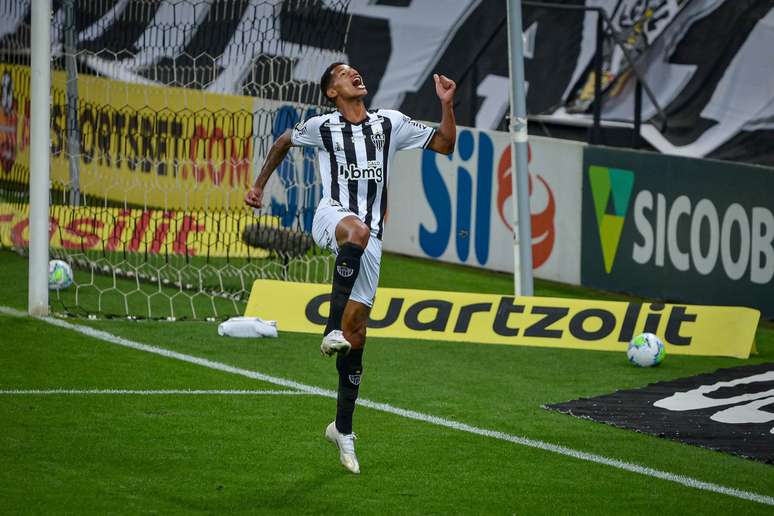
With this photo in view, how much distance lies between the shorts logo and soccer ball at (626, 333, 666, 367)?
3857 millimetres

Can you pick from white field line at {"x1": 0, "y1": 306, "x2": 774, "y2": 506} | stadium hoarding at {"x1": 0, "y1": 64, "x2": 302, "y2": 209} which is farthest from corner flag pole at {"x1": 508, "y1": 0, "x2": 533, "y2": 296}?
stadium hoarding at {"x1": 0, "y1": 64, "x2": 302, "y2": 209}

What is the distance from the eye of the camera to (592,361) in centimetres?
1027

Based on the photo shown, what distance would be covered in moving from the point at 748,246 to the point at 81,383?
6033 millimetres

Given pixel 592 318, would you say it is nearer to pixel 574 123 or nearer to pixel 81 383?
pixel 81 383

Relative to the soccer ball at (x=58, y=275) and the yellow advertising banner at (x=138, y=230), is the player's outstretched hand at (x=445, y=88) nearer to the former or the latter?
the soccer ball at (x=58, y=275)

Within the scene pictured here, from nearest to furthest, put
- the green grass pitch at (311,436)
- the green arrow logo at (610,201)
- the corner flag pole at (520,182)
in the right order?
the green grass pitch at (311,436), the corner flag pole at (520,182), the green arrow logo at (610,201)

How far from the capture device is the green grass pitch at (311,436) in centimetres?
639

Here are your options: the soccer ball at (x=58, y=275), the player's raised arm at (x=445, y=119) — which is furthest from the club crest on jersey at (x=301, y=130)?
the soccer ball at (x=58, y=275)

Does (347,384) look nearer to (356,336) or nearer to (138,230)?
(356,336)

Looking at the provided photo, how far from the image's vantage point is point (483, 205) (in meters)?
15.0

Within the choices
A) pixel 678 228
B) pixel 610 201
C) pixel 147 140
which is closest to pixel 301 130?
pixel 678 228

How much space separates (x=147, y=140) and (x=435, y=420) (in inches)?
363

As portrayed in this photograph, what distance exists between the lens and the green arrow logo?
13.5 metres

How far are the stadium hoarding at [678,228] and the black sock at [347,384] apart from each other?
6.03 metres
